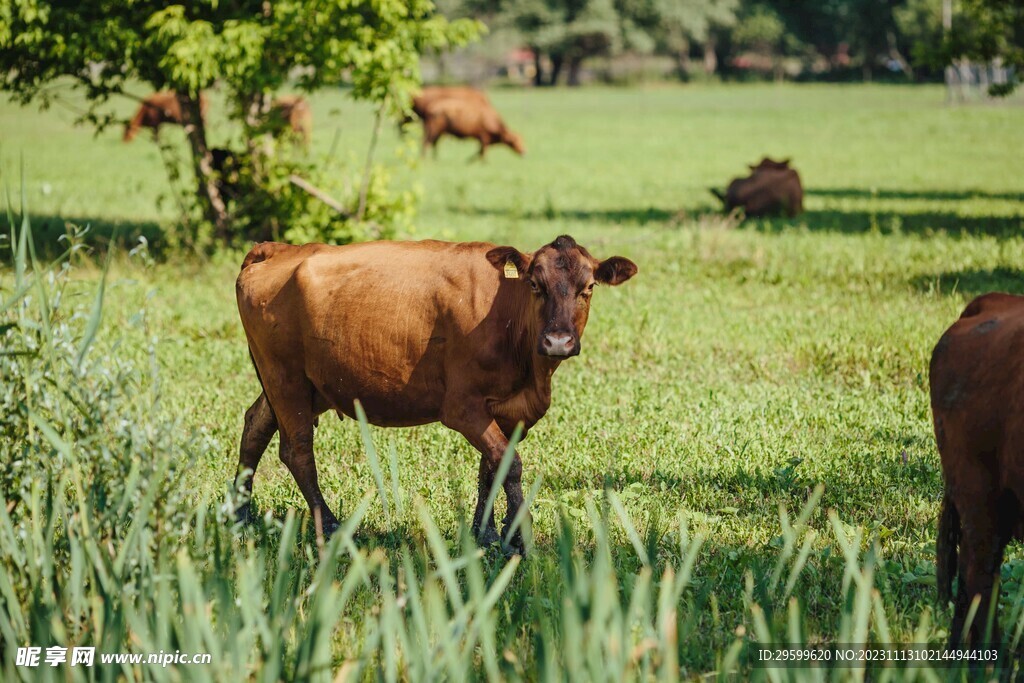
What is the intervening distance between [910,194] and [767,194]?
13.9 ft

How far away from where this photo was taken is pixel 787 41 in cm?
8525

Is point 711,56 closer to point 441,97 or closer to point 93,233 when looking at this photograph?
point 441,97

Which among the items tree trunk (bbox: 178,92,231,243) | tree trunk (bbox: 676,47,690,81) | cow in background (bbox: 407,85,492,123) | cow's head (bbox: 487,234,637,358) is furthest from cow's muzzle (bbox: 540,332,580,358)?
tree trunk (bbox: 676,47,690,81)

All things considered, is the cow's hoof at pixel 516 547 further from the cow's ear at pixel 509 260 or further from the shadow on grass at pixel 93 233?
the shadow on grass at pixel 93 233

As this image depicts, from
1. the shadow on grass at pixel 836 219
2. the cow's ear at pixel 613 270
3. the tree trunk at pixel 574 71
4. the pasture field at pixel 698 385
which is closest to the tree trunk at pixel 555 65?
the tree trunk at pixel 574 71

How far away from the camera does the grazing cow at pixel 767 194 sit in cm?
1564

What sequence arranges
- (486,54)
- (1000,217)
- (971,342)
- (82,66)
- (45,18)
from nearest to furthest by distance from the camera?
1. (971,342)
2. (45,18)
3. (82,66)
4. (1000,217)
5. (486,54)

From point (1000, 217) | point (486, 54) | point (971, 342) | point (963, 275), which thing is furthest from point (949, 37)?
point (486, 54)

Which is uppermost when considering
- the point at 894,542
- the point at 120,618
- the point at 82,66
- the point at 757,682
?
the point at 82,66

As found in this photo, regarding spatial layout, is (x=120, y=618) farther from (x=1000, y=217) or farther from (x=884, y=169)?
(x=884, y=169)

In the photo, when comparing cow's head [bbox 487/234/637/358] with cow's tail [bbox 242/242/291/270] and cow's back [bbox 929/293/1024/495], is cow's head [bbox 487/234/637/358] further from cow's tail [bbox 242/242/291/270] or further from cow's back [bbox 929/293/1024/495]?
cow's back [bbox 929/293/1024/495]

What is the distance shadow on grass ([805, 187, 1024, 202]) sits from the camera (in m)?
17.6

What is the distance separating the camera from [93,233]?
40.7 feet

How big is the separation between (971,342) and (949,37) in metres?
12.8
